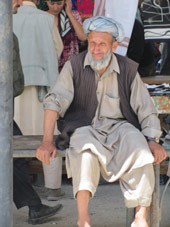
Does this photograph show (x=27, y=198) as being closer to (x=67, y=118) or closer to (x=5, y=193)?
(x=67, y=118)

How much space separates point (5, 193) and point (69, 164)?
720 millimetres

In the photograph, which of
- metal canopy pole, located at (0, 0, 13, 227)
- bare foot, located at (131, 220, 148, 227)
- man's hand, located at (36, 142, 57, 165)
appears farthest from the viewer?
man's hand, located at (36, 142, 57, 165)

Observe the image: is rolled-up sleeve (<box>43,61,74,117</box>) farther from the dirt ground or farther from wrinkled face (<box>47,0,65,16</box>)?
wrinkled face (<box>47,0,65,16</box>)

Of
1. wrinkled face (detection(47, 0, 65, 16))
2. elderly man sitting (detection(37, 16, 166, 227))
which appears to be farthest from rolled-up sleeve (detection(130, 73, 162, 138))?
wrinkled face (detection(47, 0, 65, 16))

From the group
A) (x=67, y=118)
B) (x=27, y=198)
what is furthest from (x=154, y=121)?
(x=27, y=198)

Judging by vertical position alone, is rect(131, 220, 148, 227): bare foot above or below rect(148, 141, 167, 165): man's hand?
below

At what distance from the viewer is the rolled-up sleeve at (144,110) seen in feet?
13.9

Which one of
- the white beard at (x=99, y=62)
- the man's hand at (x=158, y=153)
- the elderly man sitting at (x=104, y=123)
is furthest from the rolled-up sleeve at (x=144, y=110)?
the white beard at (x=99, y=62)

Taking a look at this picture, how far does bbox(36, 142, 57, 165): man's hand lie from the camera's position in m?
4.02

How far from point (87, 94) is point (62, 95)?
19 cm

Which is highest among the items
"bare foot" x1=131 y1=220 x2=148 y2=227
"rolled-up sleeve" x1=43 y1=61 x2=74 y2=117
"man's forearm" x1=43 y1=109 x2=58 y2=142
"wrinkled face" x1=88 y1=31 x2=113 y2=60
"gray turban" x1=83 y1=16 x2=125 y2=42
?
"gray turban" x1=83 y1=16 x2=125 y2=42

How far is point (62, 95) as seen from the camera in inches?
167

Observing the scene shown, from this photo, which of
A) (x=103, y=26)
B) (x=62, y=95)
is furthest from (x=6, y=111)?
(x=103, y=26)

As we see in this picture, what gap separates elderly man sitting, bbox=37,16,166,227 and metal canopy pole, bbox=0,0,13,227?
61cm
